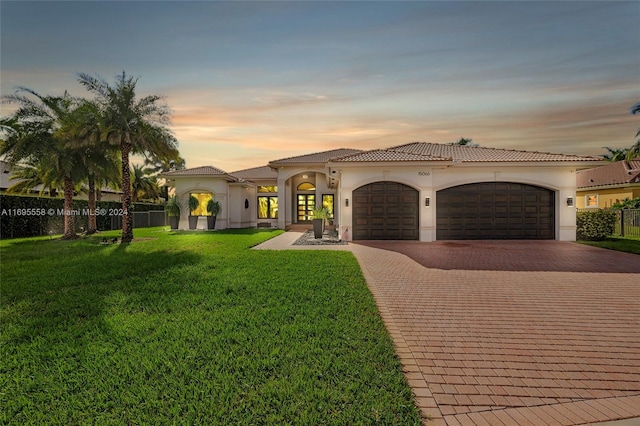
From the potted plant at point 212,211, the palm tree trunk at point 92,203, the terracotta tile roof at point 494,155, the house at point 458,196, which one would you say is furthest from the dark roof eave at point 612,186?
the palm tree trunk at point 92,203

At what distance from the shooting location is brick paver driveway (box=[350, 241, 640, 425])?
125 inches

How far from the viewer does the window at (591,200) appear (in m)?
31.8

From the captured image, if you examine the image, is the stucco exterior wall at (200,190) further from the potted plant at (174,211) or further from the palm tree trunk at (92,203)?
the palm tree trunk at (92,203)

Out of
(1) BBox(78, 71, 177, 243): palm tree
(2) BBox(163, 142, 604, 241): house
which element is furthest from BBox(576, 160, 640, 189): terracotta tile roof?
(1) BBox(78, 71, 177, 243): palm tree

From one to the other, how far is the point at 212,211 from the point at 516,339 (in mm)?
22288

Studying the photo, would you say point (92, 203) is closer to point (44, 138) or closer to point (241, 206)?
point (44, 138)

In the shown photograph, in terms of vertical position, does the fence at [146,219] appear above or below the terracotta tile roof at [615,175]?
below

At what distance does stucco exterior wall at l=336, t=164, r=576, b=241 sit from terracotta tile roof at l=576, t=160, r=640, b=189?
16.7 metres

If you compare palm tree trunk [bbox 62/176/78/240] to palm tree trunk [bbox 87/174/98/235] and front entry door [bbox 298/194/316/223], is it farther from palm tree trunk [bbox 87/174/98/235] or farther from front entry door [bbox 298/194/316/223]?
front entry door [bbox 298/194/316/223]

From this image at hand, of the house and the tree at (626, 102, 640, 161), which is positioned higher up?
the tree at (626, 102, 640, 161)

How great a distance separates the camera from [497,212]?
16969mm

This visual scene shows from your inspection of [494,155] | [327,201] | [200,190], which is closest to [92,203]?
[200,190]

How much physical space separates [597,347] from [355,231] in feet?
41.4

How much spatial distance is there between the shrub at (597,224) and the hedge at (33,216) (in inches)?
1217
